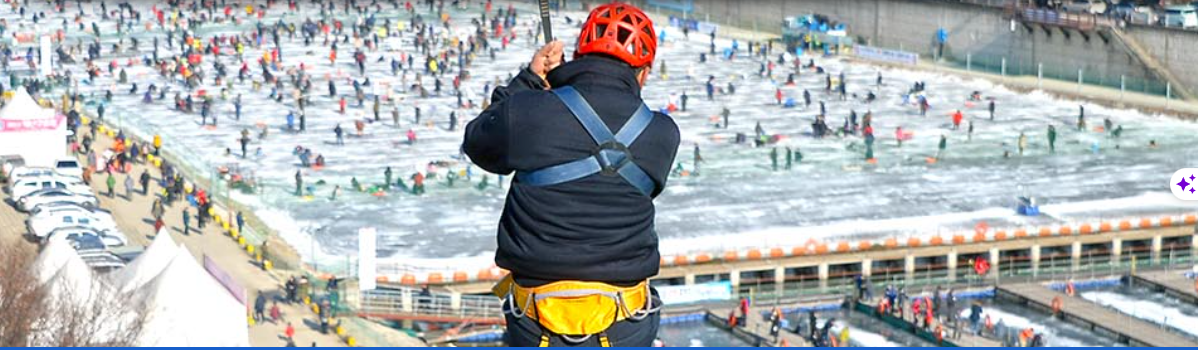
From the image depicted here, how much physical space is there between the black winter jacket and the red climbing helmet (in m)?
0.12

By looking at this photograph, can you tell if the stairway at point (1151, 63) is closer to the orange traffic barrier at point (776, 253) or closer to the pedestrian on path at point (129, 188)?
the orange traffic barrier at point (776, 253)

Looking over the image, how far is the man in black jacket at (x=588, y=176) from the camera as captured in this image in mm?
7668

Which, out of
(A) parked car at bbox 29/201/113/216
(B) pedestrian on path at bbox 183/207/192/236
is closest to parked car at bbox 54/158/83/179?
(A) parked car at bbox 29/201/113/216

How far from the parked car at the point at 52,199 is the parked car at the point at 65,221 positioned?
39.1 inches

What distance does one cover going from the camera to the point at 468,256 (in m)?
41.6

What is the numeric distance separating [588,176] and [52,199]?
35.5 metres

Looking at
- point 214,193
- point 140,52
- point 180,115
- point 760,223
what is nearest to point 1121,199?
point 760,223

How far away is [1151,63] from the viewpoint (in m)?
65.7

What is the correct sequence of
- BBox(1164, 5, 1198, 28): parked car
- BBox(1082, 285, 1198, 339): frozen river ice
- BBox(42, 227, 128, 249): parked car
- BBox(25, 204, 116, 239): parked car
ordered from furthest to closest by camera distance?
BBox(1164, 5, 1198, 28): parked car < BBox(25, 204, 116, 239): parked car < BBox(1082, 285, 1198, 339): frozen river ice < BBox(42, 227, 128, 249): parked car

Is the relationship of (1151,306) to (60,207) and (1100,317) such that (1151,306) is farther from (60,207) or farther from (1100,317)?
(60,207)

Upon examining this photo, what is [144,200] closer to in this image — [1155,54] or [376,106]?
[376,106]

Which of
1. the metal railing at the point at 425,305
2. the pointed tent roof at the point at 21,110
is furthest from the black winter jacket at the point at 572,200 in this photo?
the pointed tent roof at the point at 21,110

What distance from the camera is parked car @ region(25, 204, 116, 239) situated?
39312 mm

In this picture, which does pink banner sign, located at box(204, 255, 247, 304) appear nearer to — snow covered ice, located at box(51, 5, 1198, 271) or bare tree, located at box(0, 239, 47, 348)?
bare tree, located at box(0, 239, 47, 348)
